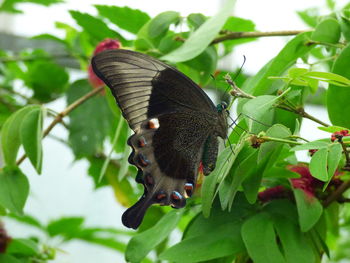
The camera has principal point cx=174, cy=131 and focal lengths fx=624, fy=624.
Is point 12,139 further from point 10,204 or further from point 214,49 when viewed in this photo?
point 214,49

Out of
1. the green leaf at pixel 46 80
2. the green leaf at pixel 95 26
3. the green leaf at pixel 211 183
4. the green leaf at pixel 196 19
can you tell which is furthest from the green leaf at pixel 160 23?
the green leaf at pixel 46 80

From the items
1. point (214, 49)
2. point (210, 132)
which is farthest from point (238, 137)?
point (214, 49)

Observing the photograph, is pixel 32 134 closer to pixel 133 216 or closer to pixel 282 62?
pixel 133 216

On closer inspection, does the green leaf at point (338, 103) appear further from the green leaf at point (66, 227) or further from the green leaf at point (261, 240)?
the green leaf at point (66, 227)

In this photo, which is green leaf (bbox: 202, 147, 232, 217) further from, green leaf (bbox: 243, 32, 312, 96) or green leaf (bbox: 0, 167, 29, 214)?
green leaf (bbox: 0, 167, 29, 214)

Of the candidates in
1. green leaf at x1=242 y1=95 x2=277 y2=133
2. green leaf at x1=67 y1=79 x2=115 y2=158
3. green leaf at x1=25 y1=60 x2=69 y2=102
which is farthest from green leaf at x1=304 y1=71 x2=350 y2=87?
green leaf at x1=25 y1=60 x2=69 y2=102

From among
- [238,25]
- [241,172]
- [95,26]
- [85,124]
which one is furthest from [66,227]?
[241,172]
